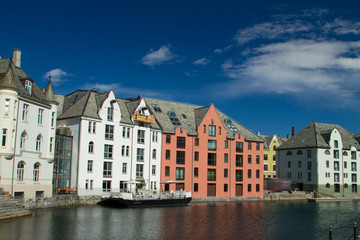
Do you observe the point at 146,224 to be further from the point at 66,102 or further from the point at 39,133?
the point at 66,102

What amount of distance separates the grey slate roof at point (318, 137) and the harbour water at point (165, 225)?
170 feet

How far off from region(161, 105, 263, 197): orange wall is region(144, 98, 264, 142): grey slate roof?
4.50 feet

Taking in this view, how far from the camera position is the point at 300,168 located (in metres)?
110

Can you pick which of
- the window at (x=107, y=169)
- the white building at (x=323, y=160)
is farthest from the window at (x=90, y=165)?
the white building at (x=323, y=160)

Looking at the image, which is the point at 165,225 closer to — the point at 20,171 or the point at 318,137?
the point at 20,171

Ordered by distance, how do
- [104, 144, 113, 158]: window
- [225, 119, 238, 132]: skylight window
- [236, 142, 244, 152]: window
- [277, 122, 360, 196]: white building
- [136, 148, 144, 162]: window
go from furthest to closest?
[277, 122, 360, 196]: white building
[225, 119, 238, 132]: skylight window
[236, 142, 244, 152]: window
[136, 148, 144, 162]: window
[104, 144, 113, 158]: window

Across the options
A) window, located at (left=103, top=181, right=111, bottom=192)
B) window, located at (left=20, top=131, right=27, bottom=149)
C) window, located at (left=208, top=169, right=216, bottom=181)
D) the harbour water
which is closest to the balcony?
window, located at (left=103, top=181, right=111, bottom=192)

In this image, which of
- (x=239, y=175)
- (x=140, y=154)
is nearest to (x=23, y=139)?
(x=140, y=154)

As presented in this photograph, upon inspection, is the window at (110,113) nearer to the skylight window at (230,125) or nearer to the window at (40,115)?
the window at (40,115)

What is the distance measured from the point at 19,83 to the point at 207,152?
43000mm

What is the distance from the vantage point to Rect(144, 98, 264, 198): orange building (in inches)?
3150

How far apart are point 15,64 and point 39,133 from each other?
40.1ft

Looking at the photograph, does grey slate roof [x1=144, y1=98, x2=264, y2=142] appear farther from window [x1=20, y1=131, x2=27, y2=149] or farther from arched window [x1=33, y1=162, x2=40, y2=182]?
window [x1=20, y1=131, x2=27, y2=149]

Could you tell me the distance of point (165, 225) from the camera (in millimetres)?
43781
